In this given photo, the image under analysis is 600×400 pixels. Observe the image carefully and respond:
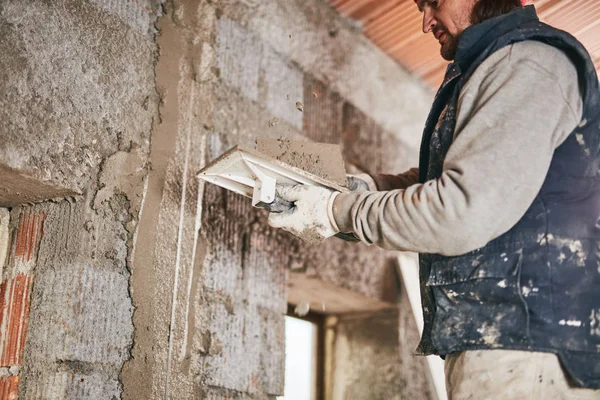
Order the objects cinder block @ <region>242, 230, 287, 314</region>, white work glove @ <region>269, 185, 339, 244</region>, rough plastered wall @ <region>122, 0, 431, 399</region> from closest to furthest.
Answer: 1. white work glove @ <region>269, 185, 339, 244</region>
2. rough plastered wall @ <region>122, 0, 431, 399</region>
3. cinder block @ <region>242, 230, 287, 314</region>

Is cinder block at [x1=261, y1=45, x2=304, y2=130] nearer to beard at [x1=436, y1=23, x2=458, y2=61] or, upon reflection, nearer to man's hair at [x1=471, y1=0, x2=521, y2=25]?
beard at [x1=436, y1=23, x2=458, y2=61]

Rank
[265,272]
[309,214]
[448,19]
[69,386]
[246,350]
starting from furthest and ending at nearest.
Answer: [265,272] → [246,350] → [448,19] → [69,386] → [309,214]

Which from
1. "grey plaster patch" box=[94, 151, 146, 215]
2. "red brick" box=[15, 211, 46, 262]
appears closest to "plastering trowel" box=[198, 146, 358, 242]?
"grey plaster patch" box=[94, 151, 146, 215]

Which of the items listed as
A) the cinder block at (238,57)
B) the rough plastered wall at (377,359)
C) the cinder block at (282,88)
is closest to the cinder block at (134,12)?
the cinder block at (238,57)

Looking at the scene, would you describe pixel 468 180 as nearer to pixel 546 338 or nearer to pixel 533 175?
pixel 533 175

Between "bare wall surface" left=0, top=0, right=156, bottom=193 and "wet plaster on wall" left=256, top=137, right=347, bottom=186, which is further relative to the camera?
"wet plaster on wall" left=256, top=137, right=347, bottom=186

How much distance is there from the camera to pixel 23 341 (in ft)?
5.92

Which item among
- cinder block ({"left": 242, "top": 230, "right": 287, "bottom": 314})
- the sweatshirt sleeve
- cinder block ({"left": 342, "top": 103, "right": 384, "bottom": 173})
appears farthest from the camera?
cinder block ({"left": 342, "top": 103, "right": 384, "bottom": 173})

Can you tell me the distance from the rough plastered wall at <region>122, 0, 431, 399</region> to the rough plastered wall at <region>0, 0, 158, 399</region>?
9cm

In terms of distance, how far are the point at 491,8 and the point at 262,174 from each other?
31.3 inches

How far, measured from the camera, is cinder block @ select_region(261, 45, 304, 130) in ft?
8.32

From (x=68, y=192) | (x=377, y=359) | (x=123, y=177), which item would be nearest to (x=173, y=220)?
(x=123, y=177)

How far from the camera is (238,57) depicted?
2.40 meters

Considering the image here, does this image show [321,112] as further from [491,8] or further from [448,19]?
[491,8]
